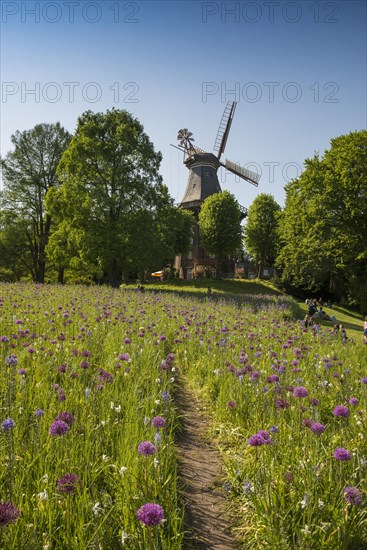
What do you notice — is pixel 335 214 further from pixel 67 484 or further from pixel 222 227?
pixel 67 484

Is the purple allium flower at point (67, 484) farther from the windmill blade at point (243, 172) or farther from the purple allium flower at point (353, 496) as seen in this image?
the windmill blade at point (243, 172)

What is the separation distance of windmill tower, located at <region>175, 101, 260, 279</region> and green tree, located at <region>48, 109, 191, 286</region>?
25268 mm

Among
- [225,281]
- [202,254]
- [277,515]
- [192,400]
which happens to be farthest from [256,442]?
[202,254]

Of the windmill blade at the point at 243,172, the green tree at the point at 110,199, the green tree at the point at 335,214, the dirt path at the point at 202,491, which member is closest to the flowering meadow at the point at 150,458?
the dirt path at the point at 202,491

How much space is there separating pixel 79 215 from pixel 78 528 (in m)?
30.4

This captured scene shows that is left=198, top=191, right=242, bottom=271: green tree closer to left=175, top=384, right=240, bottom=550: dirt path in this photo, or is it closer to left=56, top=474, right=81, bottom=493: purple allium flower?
left=175, top=384, right=240, bottom=550: dirt path

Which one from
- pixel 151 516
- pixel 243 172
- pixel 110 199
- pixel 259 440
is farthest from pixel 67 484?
pixel 243 172

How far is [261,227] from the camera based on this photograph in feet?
190

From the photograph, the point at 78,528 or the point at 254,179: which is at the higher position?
the point at 254,179

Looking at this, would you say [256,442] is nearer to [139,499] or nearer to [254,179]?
[139,499]

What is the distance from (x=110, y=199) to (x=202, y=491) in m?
29.5

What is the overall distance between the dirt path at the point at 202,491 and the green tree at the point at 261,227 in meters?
53.6

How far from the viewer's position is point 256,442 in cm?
293

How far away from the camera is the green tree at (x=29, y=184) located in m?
38.2
